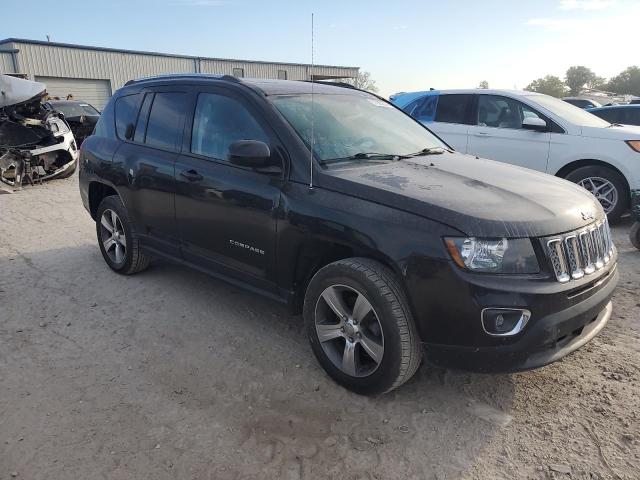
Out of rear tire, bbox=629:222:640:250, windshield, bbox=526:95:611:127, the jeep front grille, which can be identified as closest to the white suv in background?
windshield, bbox=526:95:611:127

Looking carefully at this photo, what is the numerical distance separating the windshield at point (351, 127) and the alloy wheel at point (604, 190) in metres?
3.58

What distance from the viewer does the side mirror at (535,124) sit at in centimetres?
691

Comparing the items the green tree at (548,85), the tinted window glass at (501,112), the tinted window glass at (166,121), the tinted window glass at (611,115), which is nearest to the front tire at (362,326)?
the tinted window glass at (166,121)

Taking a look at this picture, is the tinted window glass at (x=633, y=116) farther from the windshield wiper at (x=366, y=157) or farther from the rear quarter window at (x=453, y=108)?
the windshield wiper at (x=366, y=157)

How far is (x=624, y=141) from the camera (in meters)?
6.45

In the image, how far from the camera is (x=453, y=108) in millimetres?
7969

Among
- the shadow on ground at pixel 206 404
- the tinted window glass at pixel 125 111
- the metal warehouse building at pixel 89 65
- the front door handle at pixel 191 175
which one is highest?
the metal warehouse building at pixel 89 65

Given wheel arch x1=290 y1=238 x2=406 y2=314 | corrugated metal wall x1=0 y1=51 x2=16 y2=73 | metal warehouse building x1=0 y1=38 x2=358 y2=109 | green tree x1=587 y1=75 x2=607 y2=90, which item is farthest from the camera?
green tree x1=587 y1=75 x2=607 y2=90

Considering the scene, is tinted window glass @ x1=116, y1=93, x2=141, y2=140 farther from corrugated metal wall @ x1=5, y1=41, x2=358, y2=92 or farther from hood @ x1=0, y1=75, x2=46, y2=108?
corrugated metal wall @ x1=5, y1=41, x2=358, y2=92

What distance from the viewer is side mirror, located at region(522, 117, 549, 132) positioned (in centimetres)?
691

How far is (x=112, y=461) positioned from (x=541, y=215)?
2.56m

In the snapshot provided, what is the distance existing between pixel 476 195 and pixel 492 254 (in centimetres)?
47

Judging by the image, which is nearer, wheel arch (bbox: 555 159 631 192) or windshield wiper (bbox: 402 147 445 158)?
windshield wiper (bbox: 402 147 445 158)

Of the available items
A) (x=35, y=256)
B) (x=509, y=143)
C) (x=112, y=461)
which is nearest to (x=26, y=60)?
(x=35, y=256)
